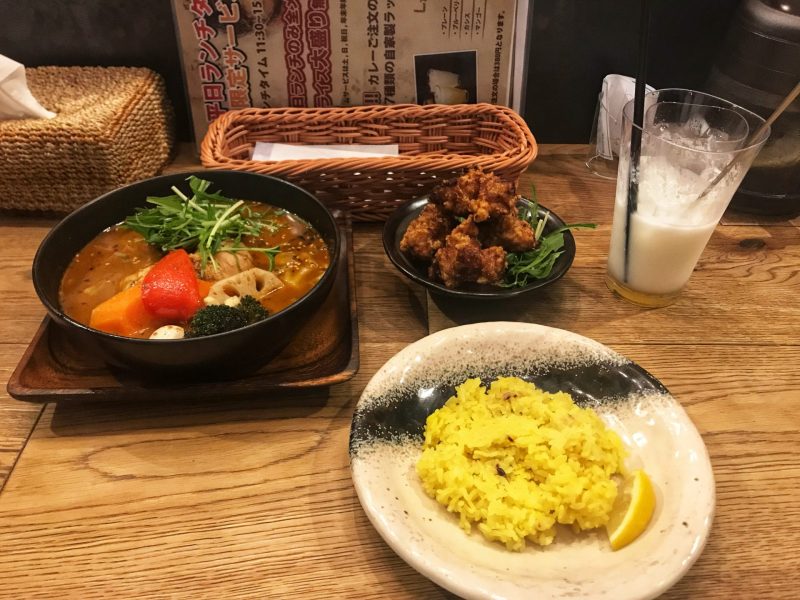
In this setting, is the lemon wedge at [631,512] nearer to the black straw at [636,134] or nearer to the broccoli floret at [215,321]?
the black straw at [636,134]

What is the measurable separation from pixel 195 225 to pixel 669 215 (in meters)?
1.28

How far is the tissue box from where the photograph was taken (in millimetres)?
1849

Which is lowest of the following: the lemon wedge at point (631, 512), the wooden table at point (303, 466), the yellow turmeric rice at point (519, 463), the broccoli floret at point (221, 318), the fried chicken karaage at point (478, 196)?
the wooden table at point (303, 466)

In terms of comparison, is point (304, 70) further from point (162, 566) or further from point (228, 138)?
point (162, 566)

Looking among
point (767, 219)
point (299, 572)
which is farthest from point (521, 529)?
point (767, 219)

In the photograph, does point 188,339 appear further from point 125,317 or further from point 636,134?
point 636,134

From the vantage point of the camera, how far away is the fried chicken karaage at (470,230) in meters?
1.57

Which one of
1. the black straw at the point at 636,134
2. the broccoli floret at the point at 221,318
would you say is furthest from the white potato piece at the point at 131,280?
the black straw at the point at 636,134

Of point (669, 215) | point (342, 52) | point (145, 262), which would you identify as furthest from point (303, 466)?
point (342, 52)

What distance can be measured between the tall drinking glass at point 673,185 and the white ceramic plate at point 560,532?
1.25 feet

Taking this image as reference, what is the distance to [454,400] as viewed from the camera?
4.31 ft

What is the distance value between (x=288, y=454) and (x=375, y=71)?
143 centimetres

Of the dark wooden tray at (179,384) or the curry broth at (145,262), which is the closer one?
the dark wooden tray at (179,384)

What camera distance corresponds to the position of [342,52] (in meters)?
2.11
